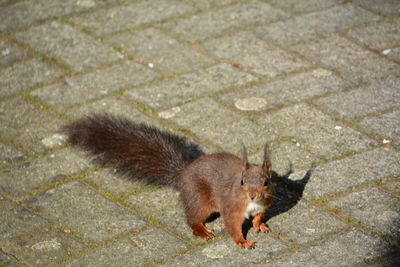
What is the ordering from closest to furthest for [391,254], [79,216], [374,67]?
1. [391,254]
2. [79,216]
3. [374,67]

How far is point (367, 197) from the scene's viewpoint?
3.58 meters

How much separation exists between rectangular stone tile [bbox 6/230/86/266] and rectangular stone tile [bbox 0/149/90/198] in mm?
451

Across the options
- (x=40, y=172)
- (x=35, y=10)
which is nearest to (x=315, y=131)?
(x=40, y=172)

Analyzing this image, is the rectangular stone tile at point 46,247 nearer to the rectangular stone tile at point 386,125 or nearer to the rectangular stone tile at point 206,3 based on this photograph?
the rectangular stone tile at point 386,125

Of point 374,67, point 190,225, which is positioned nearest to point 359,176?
point 190,225

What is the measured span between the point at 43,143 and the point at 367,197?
Answer: 80.3 inches

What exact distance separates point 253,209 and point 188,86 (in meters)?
1.70

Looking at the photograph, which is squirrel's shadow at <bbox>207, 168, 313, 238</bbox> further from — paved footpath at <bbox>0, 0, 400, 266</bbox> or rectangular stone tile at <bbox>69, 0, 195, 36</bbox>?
Answer: rectangular stone tile at <bbox>69, 0, 195, 36</bbox>

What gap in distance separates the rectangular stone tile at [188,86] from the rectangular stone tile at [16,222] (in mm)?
1273

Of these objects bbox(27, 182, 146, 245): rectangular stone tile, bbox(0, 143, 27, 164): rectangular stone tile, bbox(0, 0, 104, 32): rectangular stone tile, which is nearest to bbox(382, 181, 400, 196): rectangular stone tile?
bbox(27, 182, 146, 245): rectangular stone tile

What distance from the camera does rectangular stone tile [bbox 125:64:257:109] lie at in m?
4.68

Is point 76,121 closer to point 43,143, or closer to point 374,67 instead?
point 43,143

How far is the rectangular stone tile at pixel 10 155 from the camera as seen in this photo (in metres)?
4.16

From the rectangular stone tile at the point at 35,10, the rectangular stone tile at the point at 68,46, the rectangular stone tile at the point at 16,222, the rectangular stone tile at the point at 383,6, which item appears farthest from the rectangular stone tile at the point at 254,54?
the rectangular stone tile at the point at 16,222
